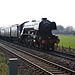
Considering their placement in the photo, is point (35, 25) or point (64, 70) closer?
point (64, 70)

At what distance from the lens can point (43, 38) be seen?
17656 millimetres

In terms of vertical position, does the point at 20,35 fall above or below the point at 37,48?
above

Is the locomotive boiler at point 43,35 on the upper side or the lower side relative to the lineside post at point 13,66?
upper

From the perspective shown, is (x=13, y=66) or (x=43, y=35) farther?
(x=43, y=35)

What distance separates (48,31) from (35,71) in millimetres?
10663

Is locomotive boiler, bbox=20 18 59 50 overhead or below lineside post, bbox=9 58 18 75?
overhead

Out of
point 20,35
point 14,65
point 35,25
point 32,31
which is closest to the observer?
point 14,65

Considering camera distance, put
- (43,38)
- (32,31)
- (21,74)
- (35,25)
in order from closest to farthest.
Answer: (21,74), (43,38), (35,25), (32,31)

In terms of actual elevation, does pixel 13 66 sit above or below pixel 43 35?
below

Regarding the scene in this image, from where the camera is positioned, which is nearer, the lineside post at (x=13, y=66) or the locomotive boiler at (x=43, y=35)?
the lineside post at (x=13, y=66)

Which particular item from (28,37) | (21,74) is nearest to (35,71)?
(21,74)

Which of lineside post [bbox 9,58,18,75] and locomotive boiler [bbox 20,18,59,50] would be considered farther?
locomotive boiler [bbox 20,18,59,50]

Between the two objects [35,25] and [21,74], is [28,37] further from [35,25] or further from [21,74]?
[21,74]

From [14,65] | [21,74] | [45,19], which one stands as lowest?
[21,74]
